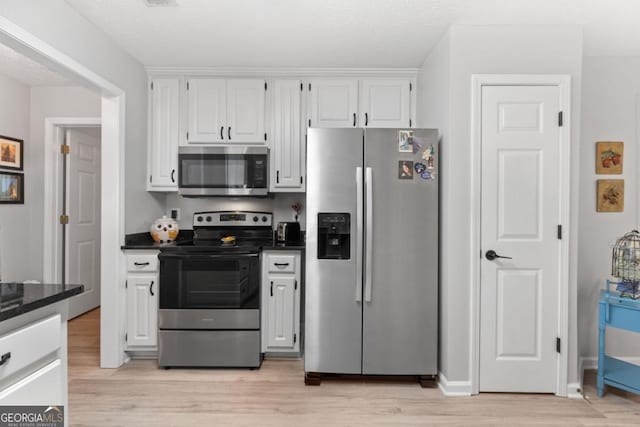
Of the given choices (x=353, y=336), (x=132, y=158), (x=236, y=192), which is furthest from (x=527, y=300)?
(x=132, y=158)

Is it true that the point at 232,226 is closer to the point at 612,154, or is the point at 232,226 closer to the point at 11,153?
the point at 11,153

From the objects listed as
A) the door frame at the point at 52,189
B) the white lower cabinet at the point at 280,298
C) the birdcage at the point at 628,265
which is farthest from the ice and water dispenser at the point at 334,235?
the door frame at the point at 52,189

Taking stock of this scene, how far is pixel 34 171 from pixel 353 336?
353cm

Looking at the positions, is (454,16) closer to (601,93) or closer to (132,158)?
(601,93)

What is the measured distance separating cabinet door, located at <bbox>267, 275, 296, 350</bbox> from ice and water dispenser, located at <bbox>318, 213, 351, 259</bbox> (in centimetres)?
53

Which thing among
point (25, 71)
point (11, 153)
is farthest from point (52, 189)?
point (25, 71)

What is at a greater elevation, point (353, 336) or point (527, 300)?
point (527, 300)

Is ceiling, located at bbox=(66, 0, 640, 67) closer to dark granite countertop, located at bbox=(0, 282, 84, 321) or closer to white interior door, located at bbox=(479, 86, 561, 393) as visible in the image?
white interior door, located at bbox=(479, 86, 561, 393)

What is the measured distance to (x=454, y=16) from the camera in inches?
93.2

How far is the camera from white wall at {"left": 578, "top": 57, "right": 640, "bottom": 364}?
2949 millimetres

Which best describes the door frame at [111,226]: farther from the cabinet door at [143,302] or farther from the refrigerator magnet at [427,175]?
the refrigerator magnet at [427,175]

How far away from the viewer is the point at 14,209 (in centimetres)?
362

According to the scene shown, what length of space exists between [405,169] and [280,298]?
53.9 inches

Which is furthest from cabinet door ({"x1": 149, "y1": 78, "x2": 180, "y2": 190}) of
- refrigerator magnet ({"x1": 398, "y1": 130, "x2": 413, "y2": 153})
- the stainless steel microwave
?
refrigerator magnet ({"x1": 398, "y1": 130, "x2": 413, "y2": 153})
